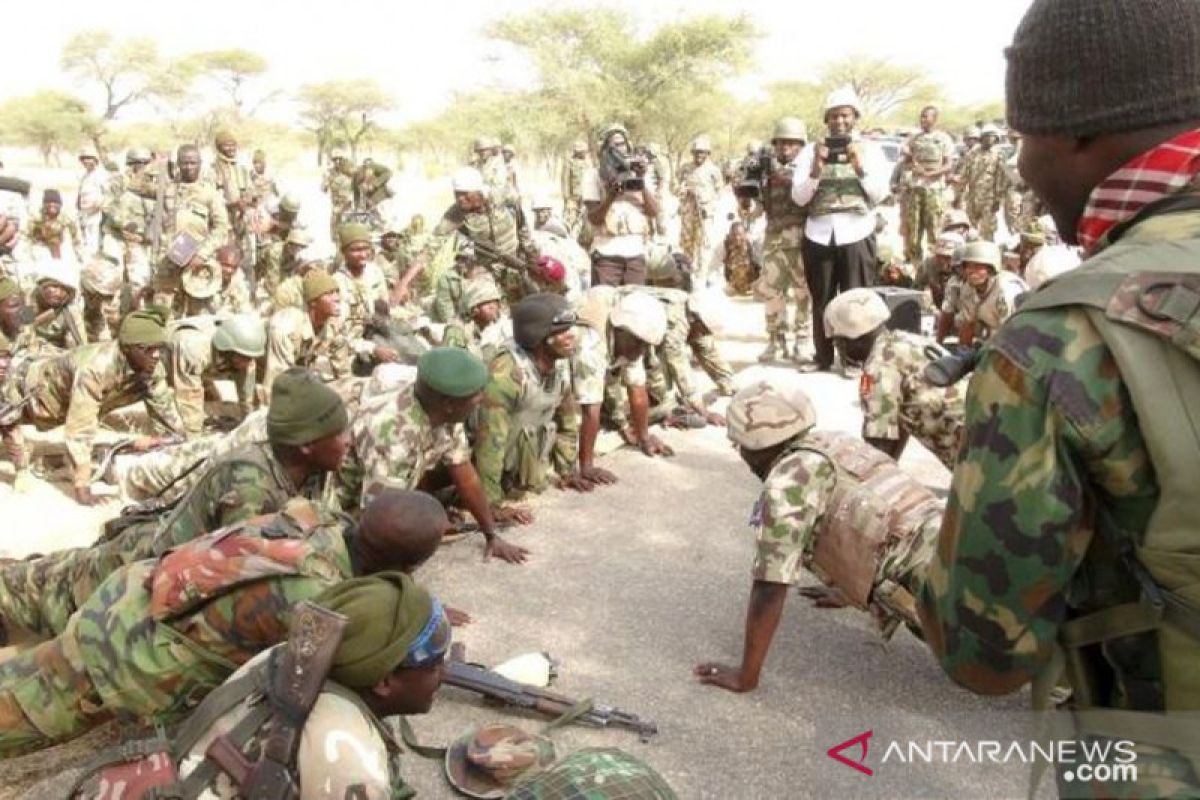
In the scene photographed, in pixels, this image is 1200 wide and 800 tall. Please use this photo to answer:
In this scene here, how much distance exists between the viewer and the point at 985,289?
22.0 feet

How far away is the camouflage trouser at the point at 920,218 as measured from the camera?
11.4 metres

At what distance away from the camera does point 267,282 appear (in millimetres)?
10719

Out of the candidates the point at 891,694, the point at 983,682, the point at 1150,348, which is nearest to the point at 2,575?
the point at 891,694

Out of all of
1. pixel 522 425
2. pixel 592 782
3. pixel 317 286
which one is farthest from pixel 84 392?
pixel 592 782

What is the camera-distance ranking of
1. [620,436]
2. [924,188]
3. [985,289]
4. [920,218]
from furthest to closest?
1. [920,218]
2. [924,188]
3. [985,289]
4. [620,436]

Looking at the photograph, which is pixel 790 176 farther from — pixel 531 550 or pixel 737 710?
pixel 737 710

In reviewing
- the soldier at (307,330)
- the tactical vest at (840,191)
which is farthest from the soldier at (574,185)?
the soldier at (307,330)

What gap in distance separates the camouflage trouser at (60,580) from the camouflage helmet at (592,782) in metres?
2.09

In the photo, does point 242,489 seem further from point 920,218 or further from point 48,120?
point 48,120

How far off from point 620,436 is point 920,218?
7203mm

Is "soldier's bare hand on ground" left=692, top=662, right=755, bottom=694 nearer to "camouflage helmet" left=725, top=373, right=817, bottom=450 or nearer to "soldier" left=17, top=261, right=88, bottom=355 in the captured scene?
"camouflage helmet" left=725, top=373, right=817, bottom=450

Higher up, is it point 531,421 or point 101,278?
point 101,278

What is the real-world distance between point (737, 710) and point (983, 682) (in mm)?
2007

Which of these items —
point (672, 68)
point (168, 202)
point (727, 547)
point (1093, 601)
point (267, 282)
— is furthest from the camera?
point (672, 68)
